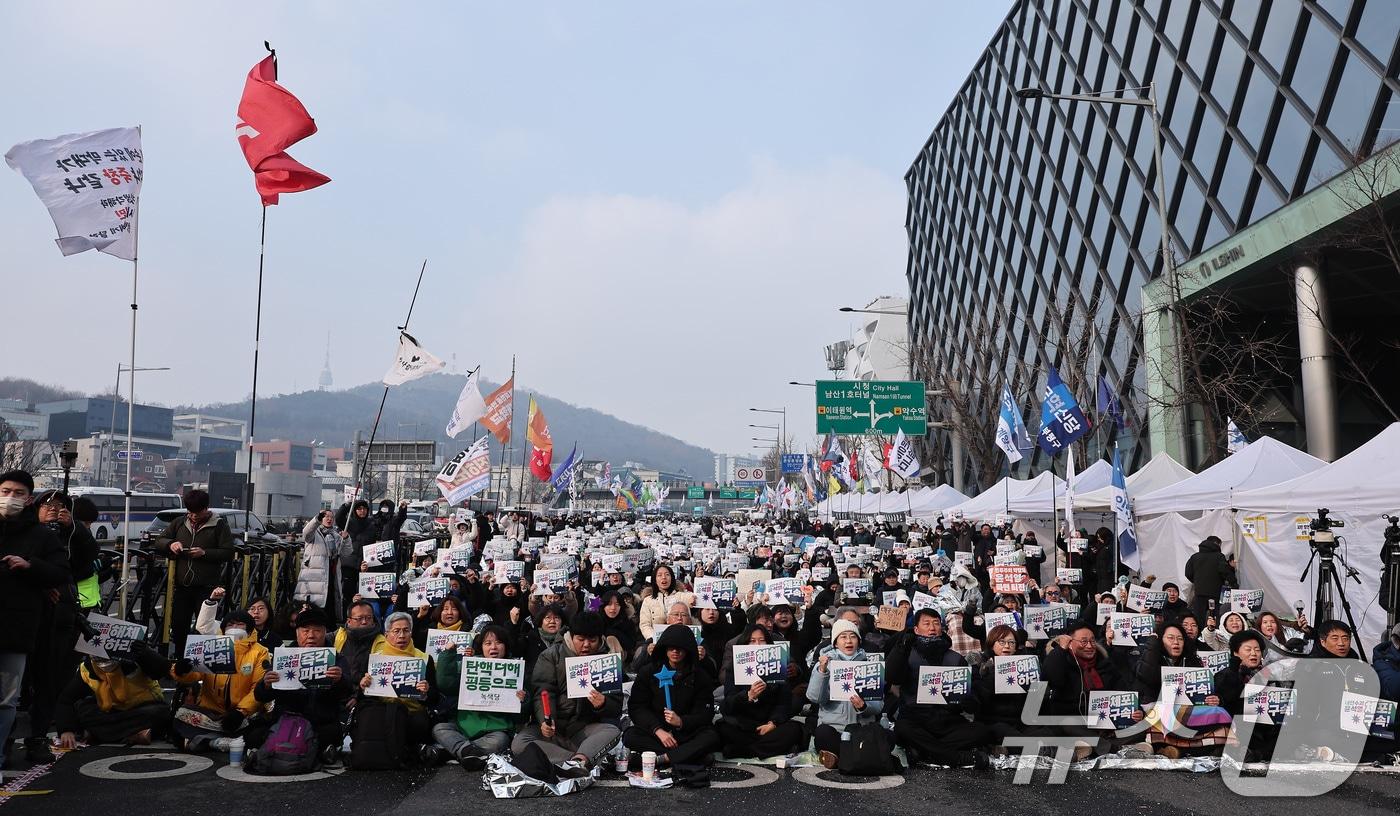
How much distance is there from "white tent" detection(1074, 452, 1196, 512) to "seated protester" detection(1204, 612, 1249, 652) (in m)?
10.5

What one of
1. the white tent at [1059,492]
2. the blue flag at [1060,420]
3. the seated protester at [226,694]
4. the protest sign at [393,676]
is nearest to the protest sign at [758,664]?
the protest sign at [393,676]

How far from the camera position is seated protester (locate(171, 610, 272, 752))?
8.33 metres

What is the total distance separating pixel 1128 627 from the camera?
36.2 feet

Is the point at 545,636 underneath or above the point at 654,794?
above

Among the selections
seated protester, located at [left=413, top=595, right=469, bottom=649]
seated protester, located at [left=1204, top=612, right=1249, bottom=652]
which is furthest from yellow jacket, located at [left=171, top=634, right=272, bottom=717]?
seated protester, located at [left=1204, top=612, right=1249, bottom=652]

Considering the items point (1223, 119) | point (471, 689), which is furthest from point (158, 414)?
point (471, 689)

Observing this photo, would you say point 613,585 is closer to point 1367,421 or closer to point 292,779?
point 292,779

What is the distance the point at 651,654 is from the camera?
8.83m

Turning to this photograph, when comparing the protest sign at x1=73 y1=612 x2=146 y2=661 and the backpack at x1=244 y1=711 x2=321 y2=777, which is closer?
the backpack at x1=244 y1=711 x2=321 y2=777

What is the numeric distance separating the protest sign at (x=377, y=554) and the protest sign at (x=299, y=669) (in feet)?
23.8

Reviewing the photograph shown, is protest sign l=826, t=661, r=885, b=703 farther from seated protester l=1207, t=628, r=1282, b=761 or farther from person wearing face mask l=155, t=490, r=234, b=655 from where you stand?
person wearing face mask l=155, t=490, r=234, b=655

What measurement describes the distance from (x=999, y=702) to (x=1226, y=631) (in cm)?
345

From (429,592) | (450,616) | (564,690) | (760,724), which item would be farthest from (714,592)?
(564,690)

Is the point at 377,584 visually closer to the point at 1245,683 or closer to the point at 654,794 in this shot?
the point at 654,794
